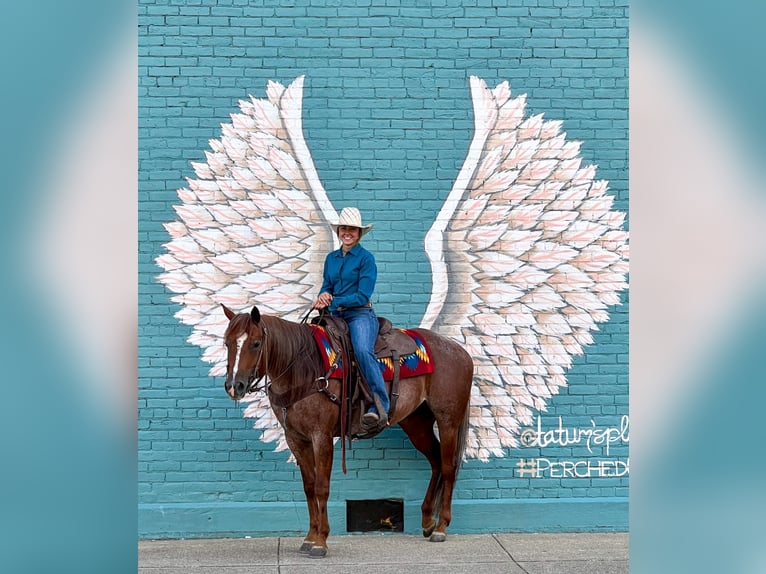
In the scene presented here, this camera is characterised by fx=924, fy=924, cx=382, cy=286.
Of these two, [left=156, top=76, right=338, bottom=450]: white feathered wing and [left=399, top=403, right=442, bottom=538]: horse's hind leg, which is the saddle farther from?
[left=156, top=76, right=338, bottom=450]: white feathered wing

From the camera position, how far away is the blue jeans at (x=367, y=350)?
264 inches

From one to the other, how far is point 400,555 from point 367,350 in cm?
157

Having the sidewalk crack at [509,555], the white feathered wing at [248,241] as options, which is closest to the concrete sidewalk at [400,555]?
the sidewalk crack at [509,555]

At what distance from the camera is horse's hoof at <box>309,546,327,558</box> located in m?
6.78

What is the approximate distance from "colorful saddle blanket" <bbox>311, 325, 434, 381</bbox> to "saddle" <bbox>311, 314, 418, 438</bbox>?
0.03 meters

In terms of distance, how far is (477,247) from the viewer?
7.69 meters

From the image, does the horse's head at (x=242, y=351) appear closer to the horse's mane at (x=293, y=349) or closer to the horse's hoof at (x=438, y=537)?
the horse's mane at (x=293, y=349)

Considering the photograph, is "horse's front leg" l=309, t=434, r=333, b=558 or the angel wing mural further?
the angel wing mural

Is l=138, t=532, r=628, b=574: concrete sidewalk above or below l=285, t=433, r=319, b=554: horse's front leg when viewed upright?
below

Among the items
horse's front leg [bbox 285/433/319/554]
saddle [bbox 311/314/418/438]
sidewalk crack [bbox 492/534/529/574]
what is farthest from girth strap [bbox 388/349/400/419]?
sidewalk crack [bbox 492/534/529/574]

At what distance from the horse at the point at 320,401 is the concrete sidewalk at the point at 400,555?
9.5 inches
